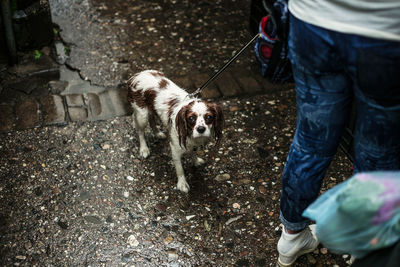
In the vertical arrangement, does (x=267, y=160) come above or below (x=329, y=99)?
below

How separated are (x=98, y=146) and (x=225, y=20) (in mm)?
2731

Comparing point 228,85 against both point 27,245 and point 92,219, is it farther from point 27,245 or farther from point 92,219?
point 27,245

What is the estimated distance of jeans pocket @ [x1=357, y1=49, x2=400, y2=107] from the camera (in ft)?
4.56

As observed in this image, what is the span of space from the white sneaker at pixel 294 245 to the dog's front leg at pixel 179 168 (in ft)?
3.12

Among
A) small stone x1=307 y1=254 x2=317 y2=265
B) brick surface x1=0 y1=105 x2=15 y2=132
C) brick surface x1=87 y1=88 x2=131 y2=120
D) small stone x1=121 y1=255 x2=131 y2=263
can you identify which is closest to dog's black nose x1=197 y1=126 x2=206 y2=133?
small stone x1=121 y1=255 x2=131 y2=263

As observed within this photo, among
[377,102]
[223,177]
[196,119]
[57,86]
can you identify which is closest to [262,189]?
[223,177]

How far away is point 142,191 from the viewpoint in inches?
121

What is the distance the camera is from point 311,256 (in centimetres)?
258

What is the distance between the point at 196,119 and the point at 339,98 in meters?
1.24

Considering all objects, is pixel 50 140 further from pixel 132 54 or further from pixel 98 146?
pixel 132 54

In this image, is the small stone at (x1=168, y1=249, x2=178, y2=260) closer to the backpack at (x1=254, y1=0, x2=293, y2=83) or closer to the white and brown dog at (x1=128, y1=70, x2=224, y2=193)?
the white and brown dog at (x1=128, y1=70, x2=224, y2=193)

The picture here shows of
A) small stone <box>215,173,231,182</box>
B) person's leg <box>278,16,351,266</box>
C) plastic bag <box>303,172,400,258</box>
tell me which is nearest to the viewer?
plastic bag <box>303,172,400,258</box>

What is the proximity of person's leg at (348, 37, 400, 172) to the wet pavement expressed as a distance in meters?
1.11

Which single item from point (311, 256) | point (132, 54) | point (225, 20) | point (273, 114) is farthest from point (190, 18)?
point (311, 256)
